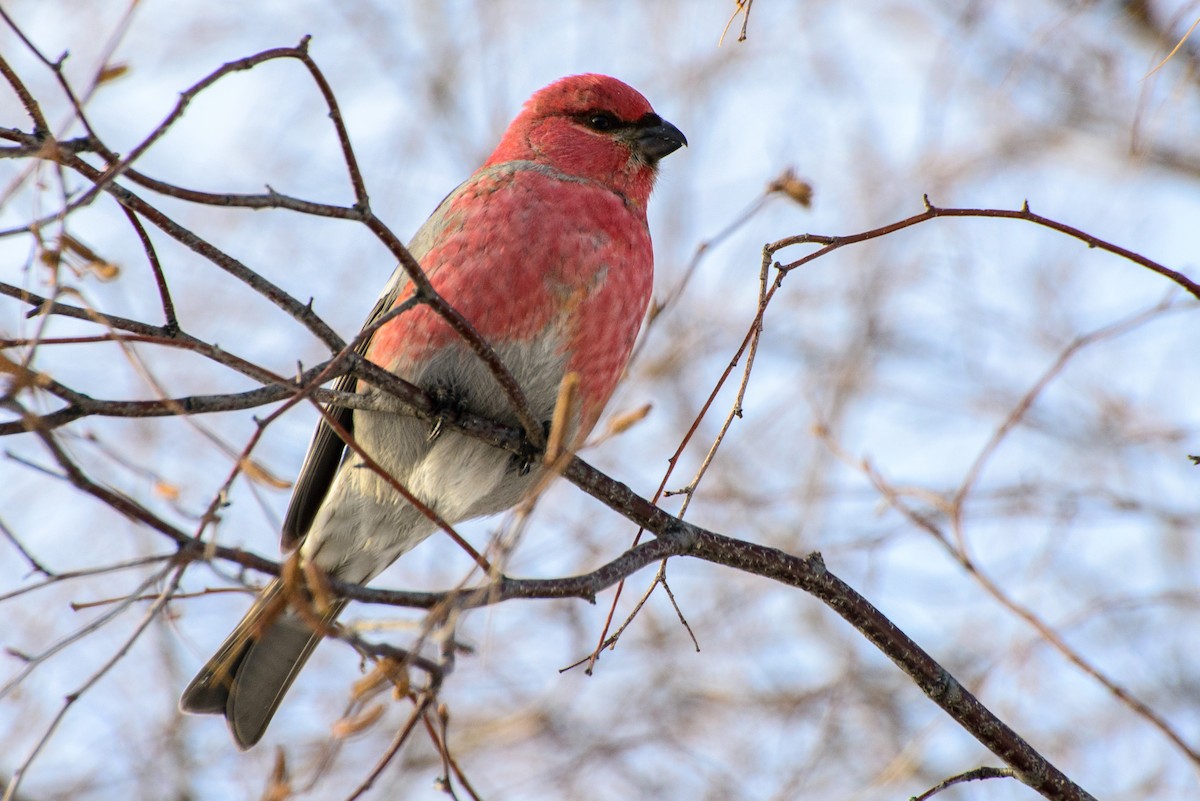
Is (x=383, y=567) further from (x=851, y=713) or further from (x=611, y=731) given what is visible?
(x=851, y=713)

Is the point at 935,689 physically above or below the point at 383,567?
below

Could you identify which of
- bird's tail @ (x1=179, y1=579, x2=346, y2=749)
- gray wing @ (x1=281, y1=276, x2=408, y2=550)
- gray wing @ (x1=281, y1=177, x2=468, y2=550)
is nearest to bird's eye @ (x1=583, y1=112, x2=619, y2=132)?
gray wing @ (x1=281, y1=177, x2=468, y2=550)

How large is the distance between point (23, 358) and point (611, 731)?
3982mm

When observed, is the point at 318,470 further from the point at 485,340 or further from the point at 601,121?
the point at 601,121

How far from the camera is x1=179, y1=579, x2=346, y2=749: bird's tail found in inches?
124

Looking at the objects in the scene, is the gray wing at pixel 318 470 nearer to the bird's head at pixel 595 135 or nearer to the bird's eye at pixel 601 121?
the bird's head at pixel 595 135

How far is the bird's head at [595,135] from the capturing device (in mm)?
3607

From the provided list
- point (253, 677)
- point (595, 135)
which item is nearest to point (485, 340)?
point (595, 135)

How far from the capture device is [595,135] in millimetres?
3719

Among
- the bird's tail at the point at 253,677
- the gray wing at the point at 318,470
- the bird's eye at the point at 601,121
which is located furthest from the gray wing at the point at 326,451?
the bird's eye at the point at 601,121

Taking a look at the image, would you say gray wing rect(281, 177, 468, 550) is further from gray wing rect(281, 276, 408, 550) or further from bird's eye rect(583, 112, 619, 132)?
bird's eye rect(583, 112, 619, 132)

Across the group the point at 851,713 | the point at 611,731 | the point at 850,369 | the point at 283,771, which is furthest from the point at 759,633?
the point at 283,771

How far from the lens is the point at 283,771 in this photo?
1642 mm

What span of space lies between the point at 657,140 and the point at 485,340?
1.08m
